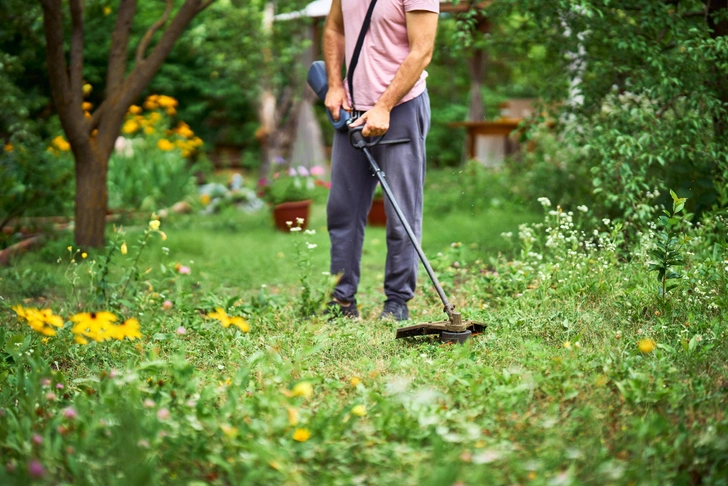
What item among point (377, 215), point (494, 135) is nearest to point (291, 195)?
point (377, 215)

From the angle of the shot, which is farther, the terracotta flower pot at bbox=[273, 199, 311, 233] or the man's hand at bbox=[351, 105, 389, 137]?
the terracotta flower pot at bbox=[273, 199, 311, 233]

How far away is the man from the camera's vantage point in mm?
2906

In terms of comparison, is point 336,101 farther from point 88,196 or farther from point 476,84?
point 476,84

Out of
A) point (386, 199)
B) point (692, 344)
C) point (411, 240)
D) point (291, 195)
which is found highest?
point (386, 199)

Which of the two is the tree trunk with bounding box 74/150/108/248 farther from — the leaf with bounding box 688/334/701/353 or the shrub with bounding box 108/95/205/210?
the leaf with bounding box 688/334/701/353

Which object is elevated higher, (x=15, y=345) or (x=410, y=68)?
(x=410, y=68)

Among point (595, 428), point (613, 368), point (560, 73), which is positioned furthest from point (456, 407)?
point (560, 73)

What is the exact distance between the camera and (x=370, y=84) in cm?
303

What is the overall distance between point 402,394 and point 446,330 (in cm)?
64

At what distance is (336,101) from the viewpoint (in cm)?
311

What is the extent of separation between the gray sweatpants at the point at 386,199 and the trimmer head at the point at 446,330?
20.5 inches

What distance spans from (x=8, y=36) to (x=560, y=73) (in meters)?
3.73

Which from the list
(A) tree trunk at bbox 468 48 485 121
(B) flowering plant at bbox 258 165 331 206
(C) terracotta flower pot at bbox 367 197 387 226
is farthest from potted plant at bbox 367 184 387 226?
(A) tree trunk at bbox 468 48 485 121

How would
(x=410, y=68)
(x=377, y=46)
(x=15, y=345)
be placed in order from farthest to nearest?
(x=377, y=46)
(x=410, y=68)
(x=15, y=345)
